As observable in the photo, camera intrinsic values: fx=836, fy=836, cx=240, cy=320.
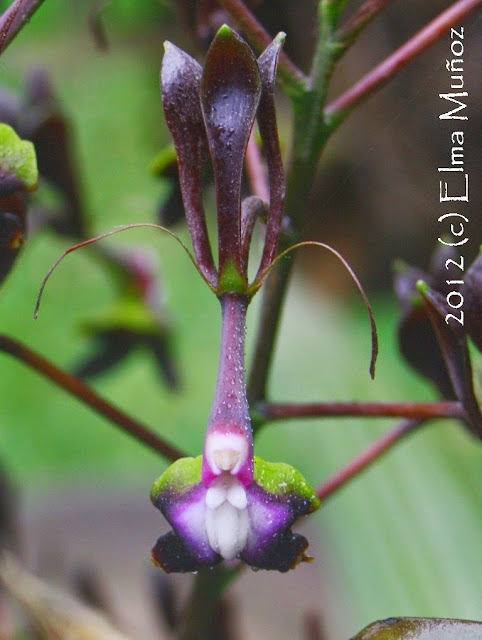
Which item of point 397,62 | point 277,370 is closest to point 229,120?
point 397,62

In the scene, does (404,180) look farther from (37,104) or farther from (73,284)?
(37,104)

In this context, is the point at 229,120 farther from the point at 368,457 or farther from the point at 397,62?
the point at 368,457

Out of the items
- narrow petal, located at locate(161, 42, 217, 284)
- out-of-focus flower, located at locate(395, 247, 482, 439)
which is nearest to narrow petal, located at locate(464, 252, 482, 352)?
out-of-focus flower, located at locate(395, 247, 482, 439)

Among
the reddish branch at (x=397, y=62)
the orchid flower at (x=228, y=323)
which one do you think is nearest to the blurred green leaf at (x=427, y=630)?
the orchid flower at (x=228, y=323)

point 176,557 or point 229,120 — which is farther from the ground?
point 229,120

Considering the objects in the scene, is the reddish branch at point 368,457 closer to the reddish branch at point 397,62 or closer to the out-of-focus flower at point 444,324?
the out-of-focus flower at point 444,324
